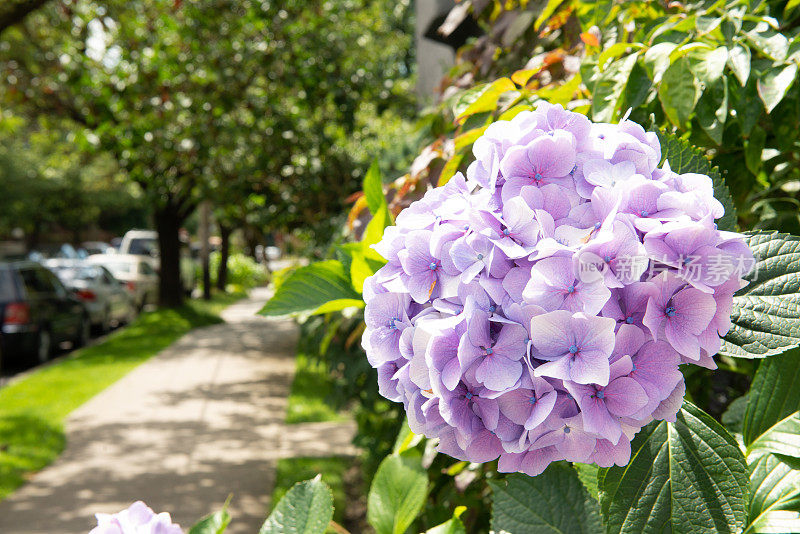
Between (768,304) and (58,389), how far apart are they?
9908mm

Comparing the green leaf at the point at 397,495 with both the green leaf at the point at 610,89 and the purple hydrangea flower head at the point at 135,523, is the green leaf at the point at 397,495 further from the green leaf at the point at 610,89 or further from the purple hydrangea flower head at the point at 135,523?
the green leaf at the point at 610,89

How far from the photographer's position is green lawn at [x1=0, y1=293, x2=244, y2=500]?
6.22 meters

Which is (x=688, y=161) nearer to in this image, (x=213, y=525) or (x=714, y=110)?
(x=714, y=110)

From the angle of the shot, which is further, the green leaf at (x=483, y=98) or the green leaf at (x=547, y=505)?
the green leaf at (x=483, y=98)

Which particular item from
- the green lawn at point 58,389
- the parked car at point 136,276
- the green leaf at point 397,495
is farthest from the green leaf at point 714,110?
the parked car at point 136,276

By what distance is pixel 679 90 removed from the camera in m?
1.20

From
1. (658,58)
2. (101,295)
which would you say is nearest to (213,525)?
(658,58)

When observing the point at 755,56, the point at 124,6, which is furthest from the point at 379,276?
the point at 124,6

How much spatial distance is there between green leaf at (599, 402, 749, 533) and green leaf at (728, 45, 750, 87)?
636 mm

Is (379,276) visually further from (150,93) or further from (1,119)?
(1,119)

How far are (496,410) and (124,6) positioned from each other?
10187 millimetres

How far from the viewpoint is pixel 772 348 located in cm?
82

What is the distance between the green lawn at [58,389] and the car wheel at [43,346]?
29cm

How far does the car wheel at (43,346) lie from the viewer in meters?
11.1
